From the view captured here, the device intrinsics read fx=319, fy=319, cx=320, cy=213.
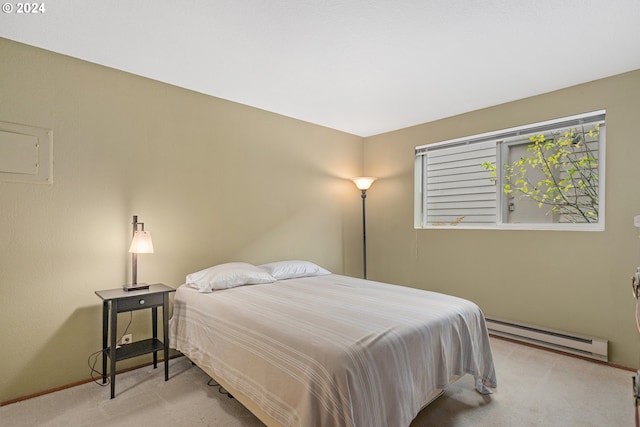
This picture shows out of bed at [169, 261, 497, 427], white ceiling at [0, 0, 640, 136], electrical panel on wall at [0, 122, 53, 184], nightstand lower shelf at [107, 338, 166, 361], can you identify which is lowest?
nightstand lower shelf at [107, 338, 166, 361]

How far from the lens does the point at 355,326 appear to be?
1.75 m

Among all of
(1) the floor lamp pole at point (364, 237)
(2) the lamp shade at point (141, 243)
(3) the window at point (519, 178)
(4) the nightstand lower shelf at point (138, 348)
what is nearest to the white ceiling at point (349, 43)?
(3) the window at point (519, 178)

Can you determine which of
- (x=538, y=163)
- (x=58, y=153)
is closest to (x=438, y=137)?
(x=538, y=163)

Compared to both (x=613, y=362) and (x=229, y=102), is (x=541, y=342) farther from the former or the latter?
(x=229, y=102)

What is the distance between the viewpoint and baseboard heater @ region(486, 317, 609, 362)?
8.96 ft

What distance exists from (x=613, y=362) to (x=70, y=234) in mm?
4517

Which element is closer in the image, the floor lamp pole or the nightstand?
the nightstand

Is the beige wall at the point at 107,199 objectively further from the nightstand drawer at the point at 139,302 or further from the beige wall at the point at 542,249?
the beige wall at the point at 542,249

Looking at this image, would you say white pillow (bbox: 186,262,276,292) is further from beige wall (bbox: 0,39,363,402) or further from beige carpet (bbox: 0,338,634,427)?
beige carpet (bbox: 0,338,634,427)

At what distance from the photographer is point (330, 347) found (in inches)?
59.1

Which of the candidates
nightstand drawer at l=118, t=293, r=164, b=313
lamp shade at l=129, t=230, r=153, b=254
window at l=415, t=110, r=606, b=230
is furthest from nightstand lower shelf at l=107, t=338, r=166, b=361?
window at l=415, t=110, r=606, b=230

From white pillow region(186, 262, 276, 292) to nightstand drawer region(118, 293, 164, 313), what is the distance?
0.31 m

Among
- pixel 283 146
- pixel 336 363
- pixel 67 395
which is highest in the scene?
pixel 283 146

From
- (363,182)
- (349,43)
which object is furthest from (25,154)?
(363,182)
